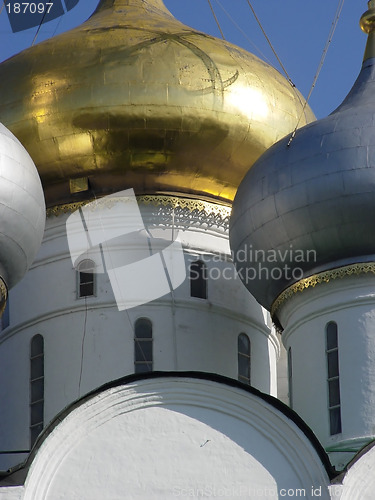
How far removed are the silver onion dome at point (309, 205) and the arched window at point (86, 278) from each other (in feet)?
4.75

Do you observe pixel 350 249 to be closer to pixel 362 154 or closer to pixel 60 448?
pixel 362 154

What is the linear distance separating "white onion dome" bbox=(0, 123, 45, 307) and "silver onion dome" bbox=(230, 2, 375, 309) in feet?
4.51

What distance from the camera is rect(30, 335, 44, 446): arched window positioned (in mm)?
13617

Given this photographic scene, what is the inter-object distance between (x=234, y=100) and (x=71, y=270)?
5.90 feet

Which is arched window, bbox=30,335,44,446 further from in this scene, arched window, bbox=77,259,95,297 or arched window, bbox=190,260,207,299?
arched window, bbox=190,260,207,299

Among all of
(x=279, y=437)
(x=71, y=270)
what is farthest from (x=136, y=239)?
(x=279, y=437)

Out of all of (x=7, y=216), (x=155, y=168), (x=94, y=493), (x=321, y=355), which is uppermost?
(x=155, y=168)

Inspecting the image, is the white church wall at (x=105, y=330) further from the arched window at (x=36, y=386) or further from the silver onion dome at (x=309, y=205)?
the silver onion dome at (x=309, y=205)

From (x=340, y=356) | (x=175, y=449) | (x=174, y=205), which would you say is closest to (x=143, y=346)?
(x=174, y=205)

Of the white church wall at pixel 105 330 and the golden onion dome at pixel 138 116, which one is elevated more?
the golden onion dome at pixel 138 116

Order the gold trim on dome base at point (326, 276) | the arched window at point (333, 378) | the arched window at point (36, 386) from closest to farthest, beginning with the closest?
the arched window at point (333, 378) → the gold trim on dome base at point (326, 276) → the arched window at point (36, 386)

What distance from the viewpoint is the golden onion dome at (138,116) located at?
14.2 m

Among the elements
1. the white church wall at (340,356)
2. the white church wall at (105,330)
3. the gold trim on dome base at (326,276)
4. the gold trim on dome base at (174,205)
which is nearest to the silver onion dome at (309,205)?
the gold trim on dome base at (326,276)

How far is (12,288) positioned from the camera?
13805 millimetres
